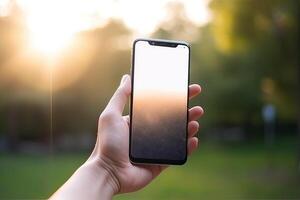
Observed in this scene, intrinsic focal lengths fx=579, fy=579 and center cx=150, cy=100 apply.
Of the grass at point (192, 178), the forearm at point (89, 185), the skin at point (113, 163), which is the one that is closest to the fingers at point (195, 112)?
the skin at point (113, 163)

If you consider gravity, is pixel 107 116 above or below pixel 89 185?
above

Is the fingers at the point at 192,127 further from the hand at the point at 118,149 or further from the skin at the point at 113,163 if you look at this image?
the hand at the point at 118,149

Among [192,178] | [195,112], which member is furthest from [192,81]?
[195,112]

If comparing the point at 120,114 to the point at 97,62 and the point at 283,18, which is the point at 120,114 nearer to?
the point at 283,18

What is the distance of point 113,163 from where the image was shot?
1.61m

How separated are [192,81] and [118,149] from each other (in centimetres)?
1495

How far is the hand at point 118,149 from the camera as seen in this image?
160 centimetres

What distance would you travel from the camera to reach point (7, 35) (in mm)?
13820

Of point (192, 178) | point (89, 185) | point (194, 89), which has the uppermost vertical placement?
point (194, 89)

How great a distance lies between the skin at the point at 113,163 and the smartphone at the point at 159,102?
0.09 ft

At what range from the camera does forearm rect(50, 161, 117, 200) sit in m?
1.47

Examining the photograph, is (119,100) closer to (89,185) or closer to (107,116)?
(107,116)

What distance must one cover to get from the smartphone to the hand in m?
0.03

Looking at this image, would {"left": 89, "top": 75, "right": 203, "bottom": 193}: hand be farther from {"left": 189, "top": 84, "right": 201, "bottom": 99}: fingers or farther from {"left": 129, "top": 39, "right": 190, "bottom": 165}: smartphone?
{"left": 189, "top": 84, "right": 201, "bottom": 99}: fingers
